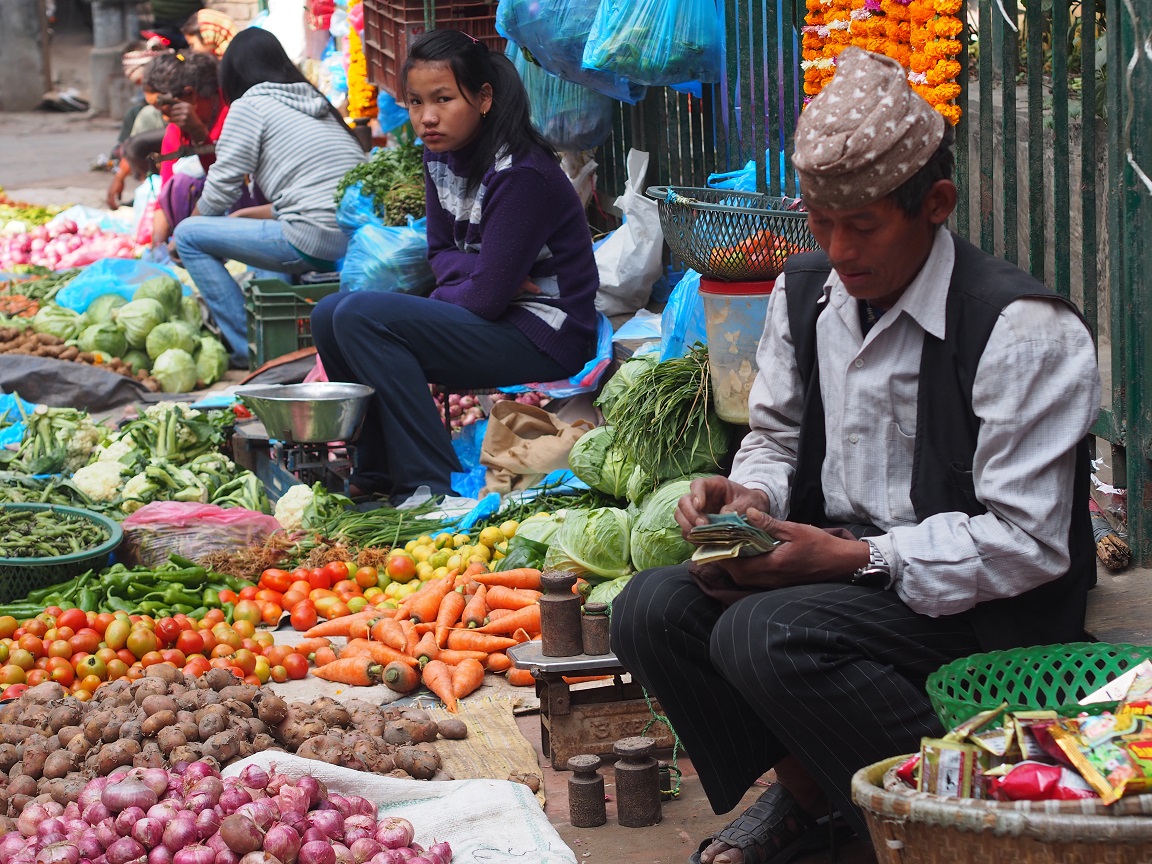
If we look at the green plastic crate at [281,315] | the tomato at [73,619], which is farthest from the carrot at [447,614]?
the green plastic crate at [281,315]

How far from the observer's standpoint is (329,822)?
2.66 meters

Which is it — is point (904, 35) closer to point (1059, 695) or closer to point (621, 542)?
point (621, 542)

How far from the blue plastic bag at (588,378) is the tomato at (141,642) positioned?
1947 mm

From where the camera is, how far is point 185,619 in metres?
4.11

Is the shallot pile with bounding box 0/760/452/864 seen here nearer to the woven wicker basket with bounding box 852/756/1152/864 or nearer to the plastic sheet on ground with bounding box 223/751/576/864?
the plastic sheet on ground with bounding box 223/751/576/864

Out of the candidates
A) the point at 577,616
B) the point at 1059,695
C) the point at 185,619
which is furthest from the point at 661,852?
the point at 185,619

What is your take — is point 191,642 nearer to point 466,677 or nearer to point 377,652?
point 377,652

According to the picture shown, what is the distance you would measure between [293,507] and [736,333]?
2409 mm

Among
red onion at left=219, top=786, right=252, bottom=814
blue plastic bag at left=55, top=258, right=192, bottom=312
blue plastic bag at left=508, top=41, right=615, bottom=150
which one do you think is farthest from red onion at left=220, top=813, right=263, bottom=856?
blue plastic bag at left=55, top=258, right=192, bottom=312

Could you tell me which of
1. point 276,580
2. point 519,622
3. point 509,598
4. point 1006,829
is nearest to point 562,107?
point 276,580

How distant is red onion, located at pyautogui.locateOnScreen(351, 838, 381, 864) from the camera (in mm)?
2609

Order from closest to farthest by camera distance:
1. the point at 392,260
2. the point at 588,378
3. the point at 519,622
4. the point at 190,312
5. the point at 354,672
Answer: the point at 354,672, the point at 519,622, the point at 588,378, the point at 392,260, the point at 190,312

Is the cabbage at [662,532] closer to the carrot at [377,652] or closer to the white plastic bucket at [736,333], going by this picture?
the white plastic bucket at [736,333]

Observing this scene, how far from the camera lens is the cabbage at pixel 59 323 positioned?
331 inches
